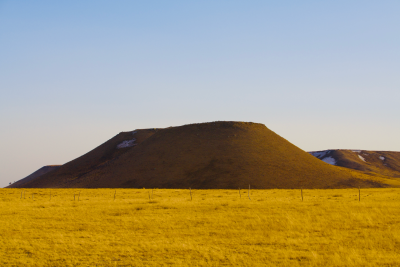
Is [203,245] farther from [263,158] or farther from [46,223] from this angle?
[263,158]

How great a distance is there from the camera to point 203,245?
15008mm

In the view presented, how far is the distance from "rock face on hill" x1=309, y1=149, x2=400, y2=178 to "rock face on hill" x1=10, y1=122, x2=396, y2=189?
6204 centimetres

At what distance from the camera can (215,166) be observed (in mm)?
78750

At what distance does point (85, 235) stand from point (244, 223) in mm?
8852

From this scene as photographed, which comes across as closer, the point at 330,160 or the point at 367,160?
the point at 367,160

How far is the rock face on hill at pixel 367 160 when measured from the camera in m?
141

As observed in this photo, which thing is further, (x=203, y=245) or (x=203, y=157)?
(x=203, y=157)

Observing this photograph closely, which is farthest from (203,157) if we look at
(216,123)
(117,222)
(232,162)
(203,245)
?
(203,245)

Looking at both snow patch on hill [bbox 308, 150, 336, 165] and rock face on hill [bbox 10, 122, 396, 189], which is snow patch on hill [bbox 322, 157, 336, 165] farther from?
rock face on hill [bbox 10, 122, 396, 189]

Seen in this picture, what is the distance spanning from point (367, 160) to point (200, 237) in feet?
525

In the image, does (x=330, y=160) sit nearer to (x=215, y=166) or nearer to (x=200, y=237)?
(x=215, y=166)

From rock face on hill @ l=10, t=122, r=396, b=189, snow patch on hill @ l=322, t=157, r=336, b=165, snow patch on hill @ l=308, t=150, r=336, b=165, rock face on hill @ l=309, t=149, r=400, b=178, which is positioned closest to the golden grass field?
rock face on hill @ l=10, t=122, r=396, b=189

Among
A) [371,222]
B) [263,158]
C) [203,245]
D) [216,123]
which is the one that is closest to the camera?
[203,245]

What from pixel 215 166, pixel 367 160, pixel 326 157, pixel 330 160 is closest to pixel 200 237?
pixel 215 166
